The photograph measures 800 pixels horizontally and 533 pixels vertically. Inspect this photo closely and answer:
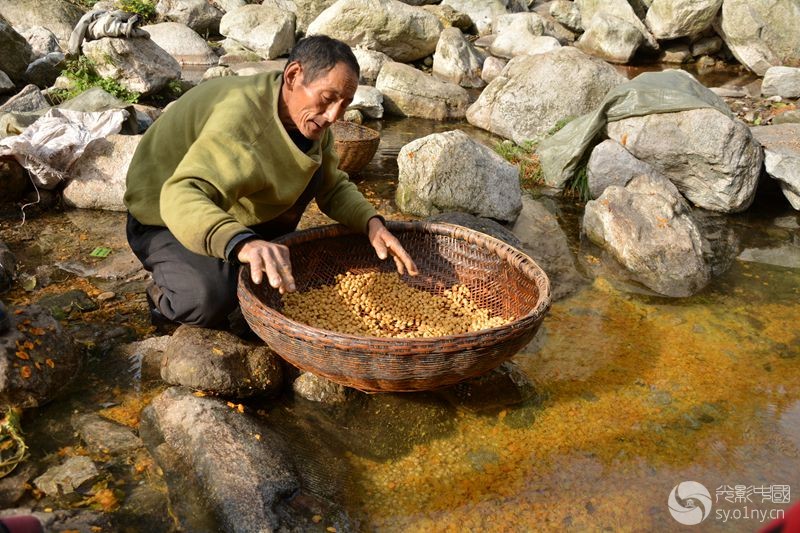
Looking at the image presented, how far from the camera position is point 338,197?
140 inches

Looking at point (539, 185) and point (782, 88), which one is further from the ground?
point (539, 185)

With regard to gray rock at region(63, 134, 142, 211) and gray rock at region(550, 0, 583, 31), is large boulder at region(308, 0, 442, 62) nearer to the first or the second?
gray rock at region(550, 0, 583, 31)

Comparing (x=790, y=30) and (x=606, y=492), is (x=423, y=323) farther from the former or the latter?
(x=790, y=30)

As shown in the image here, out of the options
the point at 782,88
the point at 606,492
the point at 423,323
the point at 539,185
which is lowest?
the point at 782,88

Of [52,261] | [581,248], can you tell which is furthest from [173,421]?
[581,248]

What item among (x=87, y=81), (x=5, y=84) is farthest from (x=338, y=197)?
(x=5, y=84)

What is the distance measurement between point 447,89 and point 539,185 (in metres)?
3.26

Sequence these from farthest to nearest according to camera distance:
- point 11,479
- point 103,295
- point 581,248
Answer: point 581,248 → point 103,295 → point 11,479

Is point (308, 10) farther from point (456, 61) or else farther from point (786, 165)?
point (786, 165)

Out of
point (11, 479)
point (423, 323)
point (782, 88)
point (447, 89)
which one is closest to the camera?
point (11, 479)

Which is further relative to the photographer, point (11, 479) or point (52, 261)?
point (52, 261)

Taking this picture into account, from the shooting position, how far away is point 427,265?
3734 millimetres

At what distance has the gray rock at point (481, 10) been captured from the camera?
1495cm

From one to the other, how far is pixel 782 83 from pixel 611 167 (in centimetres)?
667
